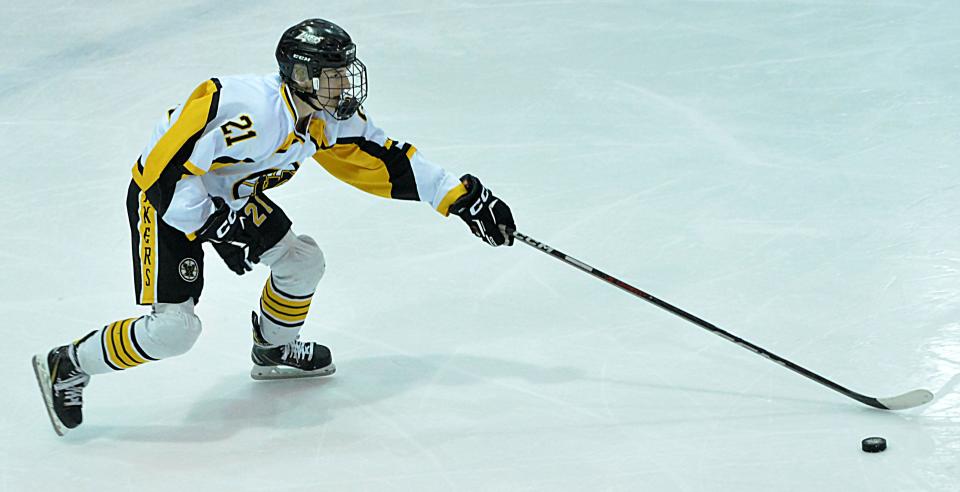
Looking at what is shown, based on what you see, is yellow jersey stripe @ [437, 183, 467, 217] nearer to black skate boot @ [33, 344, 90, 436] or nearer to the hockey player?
the hockey player

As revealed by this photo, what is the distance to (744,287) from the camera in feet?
11.6

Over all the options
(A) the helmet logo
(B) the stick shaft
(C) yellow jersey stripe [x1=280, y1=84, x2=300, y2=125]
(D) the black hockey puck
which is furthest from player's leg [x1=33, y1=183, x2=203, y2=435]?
(D) the black hockey puck

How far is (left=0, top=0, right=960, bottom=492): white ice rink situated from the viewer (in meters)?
2.83

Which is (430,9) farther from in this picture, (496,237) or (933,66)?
(496,237)

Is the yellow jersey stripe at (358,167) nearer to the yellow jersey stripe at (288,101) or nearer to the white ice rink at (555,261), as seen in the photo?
the yellow jersey stripe at (288,101)

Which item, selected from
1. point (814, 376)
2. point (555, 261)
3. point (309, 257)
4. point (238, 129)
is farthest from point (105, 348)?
point (814, 376)

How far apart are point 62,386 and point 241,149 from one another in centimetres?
72

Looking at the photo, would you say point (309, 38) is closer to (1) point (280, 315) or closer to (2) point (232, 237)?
(2) point (232, 237)

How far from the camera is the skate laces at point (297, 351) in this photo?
10.6 feet

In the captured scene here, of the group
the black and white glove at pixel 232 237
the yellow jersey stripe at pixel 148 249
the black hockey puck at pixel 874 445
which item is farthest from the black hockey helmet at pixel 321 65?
the black hockey puck at pixel 874 445

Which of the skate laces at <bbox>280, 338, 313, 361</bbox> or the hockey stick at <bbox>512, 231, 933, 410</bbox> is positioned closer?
the hockey stick at <bbox>512, 231, 933, 410</bbox>

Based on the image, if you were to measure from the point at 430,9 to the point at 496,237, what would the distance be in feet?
10.7

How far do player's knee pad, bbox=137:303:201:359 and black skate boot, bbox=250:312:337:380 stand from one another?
1.18 feet

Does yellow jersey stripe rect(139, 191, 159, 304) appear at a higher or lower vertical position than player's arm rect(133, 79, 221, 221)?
lower
